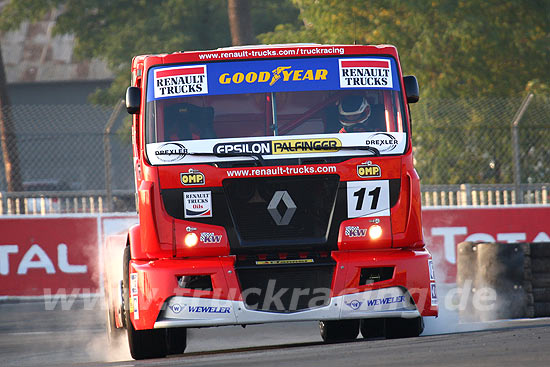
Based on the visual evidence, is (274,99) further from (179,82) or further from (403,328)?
(403,328)

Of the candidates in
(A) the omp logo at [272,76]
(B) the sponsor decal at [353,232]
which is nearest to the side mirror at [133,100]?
(A) the omp logo at [272,76]

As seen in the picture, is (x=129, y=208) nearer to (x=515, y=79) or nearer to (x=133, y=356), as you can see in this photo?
(x=133, y=356)

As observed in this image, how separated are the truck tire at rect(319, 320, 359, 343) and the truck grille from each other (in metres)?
1.94

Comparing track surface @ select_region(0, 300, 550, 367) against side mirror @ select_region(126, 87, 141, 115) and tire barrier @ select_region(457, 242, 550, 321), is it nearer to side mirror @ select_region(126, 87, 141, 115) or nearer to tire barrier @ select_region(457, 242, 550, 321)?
tire barrier @ select_region(457, 242, 550, 321)

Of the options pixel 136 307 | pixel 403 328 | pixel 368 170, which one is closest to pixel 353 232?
pixel 368 170

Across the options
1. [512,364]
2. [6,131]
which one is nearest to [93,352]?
[512,364]

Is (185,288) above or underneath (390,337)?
above

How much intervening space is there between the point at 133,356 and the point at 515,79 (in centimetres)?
1535

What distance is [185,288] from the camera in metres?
8.64

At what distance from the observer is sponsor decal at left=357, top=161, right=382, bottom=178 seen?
8.73 metres

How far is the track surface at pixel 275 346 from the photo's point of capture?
25.5 ft

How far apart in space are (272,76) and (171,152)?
1.08 meters

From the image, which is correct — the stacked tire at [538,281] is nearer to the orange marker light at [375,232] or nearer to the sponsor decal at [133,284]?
the orange marker light at [375,232]

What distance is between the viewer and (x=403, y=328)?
944 cm
